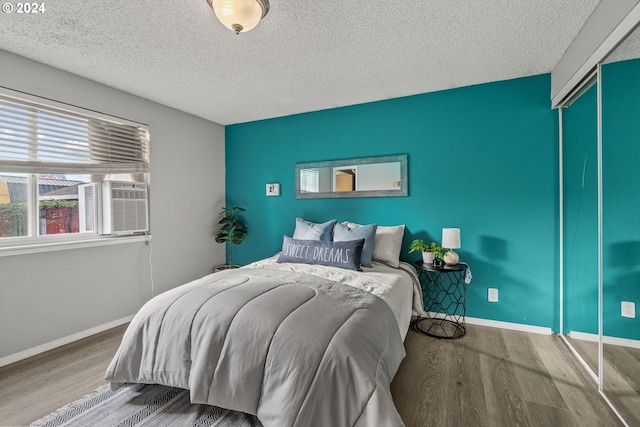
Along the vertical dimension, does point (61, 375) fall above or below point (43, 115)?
below

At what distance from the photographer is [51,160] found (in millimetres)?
2486

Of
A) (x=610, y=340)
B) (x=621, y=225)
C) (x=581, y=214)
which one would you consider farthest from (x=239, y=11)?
(x=610, y=340)

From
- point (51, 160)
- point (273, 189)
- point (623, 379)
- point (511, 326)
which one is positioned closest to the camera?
point (623, 379)

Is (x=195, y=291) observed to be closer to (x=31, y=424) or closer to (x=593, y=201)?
(x=31, y=424)

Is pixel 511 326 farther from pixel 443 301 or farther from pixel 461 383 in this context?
pixel 461 383

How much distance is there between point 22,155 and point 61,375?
175 cm

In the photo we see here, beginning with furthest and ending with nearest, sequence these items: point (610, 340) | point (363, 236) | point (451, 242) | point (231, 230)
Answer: point (231, 230), point (363, 236), point (451, 242), point (610, 340)

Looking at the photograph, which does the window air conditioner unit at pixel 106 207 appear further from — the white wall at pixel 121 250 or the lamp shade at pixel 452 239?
the lamp shade at pixel 452 239

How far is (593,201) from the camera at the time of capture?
2029 mm

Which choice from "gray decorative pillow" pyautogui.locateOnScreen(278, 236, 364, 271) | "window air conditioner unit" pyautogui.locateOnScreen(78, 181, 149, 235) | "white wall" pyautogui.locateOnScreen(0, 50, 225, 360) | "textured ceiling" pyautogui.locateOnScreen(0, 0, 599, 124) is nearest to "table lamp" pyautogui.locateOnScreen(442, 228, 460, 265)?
"gray decorative pillow" pyautogui.locateOnScreen(278, 236, 364, 271)

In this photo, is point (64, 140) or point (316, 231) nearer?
point (64, 140)

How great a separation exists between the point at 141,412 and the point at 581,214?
3.34m

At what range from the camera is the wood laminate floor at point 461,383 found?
1638 millimetres

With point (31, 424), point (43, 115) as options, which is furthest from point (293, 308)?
point (43, 115)
